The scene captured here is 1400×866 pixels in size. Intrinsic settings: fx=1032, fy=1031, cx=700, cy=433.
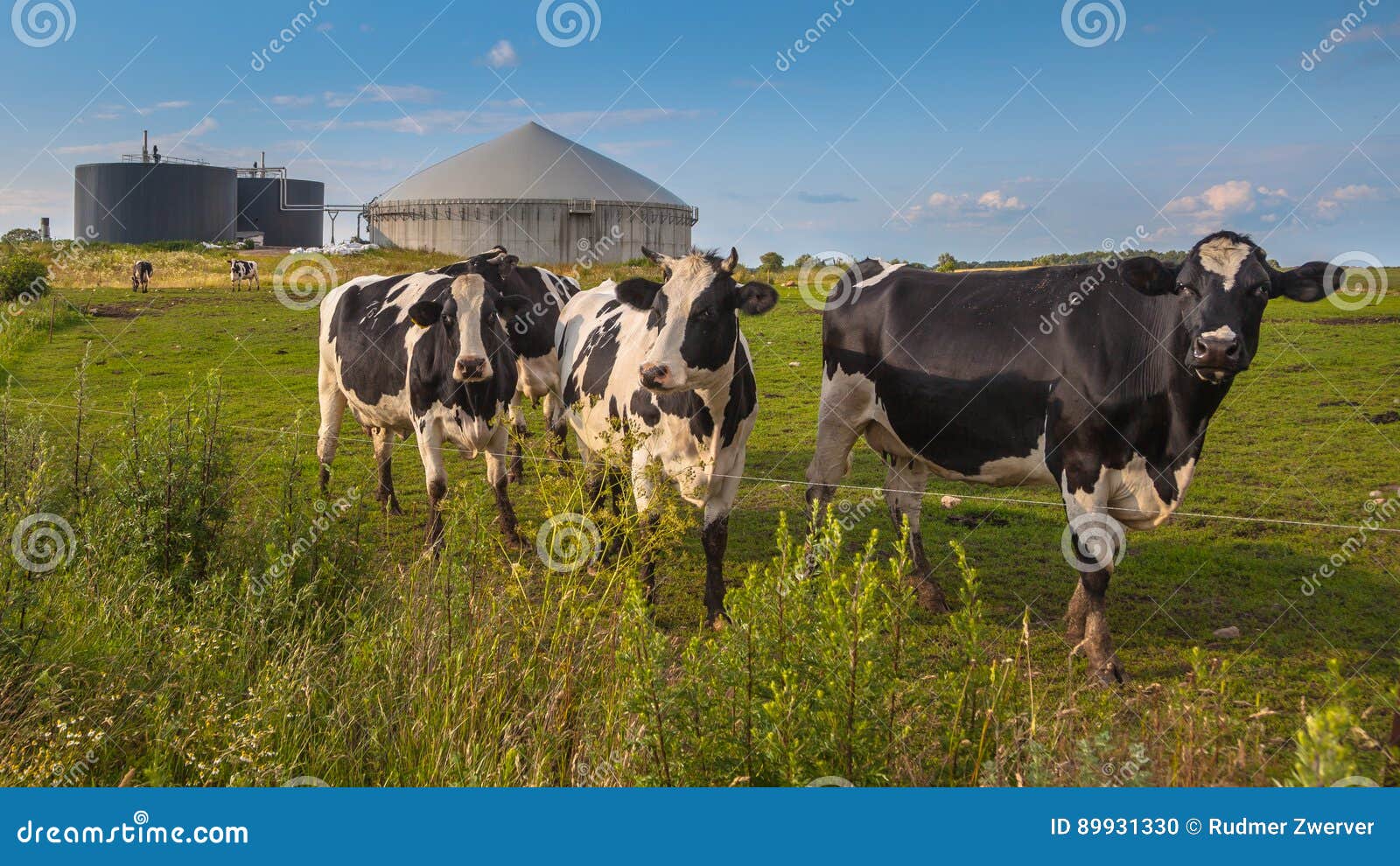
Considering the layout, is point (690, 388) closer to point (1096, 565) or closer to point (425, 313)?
point (1096, 565)

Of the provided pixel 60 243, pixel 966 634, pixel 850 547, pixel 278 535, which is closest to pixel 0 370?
pixel 278 535

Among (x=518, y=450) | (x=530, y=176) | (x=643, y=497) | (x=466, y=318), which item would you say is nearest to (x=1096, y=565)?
(x=643, y=497)

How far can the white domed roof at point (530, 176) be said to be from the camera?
56000 millimetres

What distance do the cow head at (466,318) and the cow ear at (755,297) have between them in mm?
2192

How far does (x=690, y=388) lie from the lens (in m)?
6.32

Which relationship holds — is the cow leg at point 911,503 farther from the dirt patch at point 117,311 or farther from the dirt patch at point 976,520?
the dirt patch at point 117,311

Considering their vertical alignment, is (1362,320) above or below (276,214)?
below

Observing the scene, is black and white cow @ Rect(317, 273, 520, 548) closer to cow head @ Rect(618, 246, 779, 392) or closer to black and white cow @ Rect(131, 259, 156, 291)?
cow head @ Rect(618, 246, 779, 392)

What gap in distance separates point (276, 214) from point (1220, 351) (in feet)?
241

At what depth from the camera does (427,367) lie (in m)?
8.13

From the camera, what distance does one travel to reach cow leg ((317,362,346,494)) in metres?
9.69

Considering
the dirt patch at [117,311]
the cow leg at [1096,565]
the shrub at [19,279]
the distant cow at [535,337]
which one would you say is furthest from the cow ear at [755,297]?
the shrub at [19,279]

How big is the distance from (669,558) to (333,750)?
3.50m

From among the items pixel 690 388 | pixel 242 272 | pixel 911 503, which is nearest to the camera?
pixel 690 388
